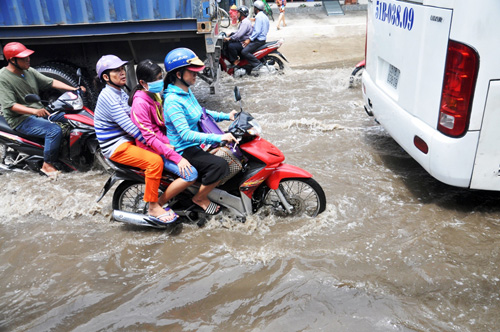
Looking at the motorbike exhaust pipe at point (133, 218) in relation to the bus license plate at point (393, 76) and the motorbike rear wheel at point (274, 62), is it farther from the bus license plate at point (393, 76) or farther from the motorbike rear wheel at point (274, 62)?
the motorbike rear wheel at point (274, 62)

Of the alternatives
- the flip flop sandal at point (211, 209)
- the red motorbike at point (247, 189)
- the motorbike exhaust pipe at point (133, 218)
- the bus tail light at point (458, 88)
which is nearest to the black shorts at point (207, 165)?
the red motorbike at point (247, 189)

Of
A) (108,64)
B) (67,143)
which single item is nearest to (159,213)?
(108,64)

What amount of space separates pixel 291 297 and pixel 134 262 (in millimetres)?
1487

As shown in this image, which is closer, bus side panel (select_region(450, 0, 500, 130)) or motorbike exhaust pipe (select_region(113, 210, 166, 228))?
bus side panel (select_region(450, 0, 500, 130))

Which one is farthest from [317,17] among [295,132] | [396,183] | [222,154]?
[222,154]

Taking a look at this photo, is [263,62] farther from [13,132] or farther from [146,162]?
[146,162]

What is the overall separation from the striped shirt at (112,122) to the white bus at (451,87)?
2.61m

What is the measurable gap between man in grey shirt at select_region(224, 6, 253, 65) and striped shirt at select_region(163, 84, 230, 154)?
6690 mm

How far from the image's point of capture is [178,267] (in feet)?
12.7

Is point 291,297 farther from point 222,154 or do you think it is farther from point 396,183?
point 396,183

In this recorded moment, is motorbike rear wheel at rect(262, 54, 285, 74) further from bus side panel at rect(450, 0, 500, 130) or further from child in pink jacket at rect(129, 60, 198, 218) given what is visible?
bus side panel at rect(450, 0, 500, 130)

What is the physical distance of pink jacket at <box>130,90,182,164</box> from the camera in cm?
389

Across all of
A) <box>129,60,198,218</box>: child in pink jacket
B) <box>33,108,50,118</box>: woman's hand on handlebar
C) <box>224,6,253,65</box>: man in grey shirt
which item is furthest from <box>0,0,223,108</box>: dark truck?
<box>129,60,198,218</box>: child in pink jacket

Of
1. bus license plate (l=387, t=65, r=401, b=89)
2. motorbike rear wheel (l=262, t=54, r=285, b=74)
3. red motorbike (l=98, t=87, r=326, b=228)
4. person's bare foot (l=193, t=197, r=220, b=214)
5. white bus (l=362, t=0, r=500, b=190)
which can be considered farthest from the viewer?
motorbike rear wheel (l=262, t=54, r=285, b=74)
